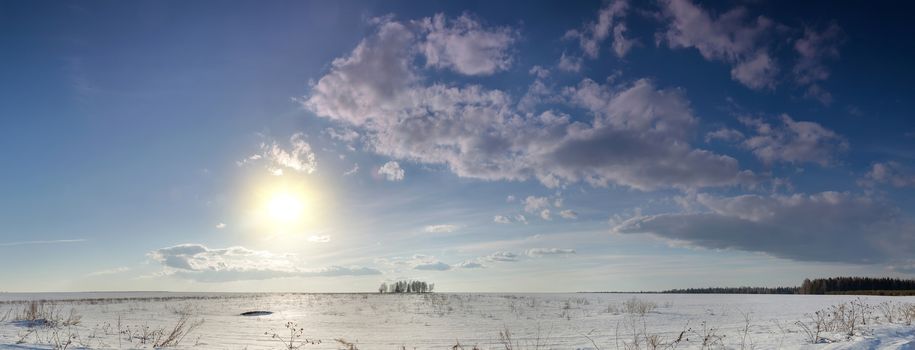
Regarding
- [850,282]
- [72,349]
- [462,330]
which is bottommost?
[850,282]

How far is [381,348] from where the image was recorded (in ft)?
37.6

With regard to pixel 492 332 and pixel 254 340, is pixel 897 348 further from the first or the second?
pixel 254 340

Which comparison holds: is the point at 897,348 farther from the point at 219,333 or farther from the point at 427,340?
the point at 219,333

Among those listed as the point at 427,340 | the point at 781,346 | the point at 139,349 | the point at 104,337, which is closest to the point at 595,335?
the point at 427,340

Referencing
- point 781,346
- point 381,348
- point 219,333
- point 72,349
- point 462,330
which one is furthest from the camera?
point 462,330

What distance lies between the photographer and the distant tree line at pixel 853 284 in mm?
101556

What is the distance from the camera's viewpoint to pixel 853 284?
105 meters

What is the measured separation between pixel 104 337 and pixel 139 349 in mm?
3344

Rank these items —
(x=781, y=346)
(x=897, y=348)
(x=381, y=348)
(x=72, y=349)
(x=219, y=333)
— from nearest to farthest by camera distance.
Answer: (x=897, y=348) → (x=781, y=346) → (x=72, y=349) → (x=381, y=348) → (x=219, y=333)

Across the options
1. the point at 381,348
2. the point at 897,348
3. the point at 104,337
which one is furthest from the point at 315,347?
the point at 897,348

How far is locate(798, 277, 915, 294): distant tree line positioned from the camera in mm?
101556

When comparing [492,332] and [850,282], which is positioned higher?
[492,332]

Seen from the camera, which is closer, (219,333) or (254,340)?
(254,340)

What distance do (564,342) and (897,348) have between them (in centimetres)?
626
